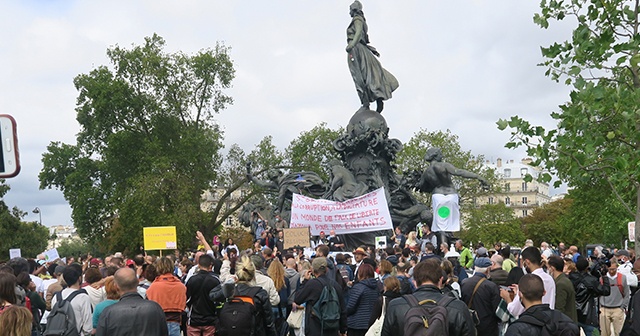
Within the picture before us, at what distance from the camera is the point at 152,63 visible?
150 ft

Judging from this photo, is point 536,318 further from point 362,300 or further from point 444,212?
point 444,212

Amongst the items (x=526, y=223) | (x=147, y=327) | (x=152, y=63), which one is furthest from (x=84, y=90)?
(x=526, y=223)

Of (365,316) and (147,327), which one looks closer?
(147,327)

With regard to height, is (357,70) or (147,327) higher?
(357,70)

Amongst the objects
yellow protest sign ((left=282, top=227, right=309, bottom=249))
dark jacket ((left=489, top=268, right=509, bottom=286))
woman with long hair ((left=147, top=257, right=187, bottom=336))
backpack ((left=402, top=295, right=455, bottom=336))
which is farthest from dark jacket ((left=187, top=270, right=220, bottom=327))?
yellow protest sign ((left=282, top=227, right=309, bottom=249))

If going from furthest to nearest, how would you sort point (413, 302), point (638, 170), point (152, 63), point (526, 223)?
1. point (526, 223)
2. point (152, 63)
3. point (638, 170)
4. point (413, 302)

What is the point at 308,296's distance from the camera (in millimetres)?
9438

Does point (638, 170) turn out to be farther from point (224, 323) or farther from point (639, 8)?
point (224, 323)

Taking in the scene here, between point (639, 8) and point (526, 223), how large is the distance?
277ft

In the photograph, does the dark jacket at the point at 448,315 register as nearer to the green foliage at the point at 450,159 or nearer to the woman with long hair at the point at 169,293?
the woman with long hair at the point at 169,293

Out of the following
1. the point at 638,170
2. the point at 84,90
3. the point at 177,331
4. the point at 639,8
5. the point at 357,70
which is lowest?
the point at 177,331

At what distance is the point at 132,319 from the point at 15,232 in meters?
57.4

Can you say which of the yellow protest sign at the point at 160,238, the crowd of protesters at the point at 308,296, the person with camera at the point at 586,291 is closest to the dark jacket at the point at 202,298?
the crowd of protesters at the point at 308,296

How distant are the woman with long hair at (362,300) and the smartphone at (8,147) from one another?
6004 mm
